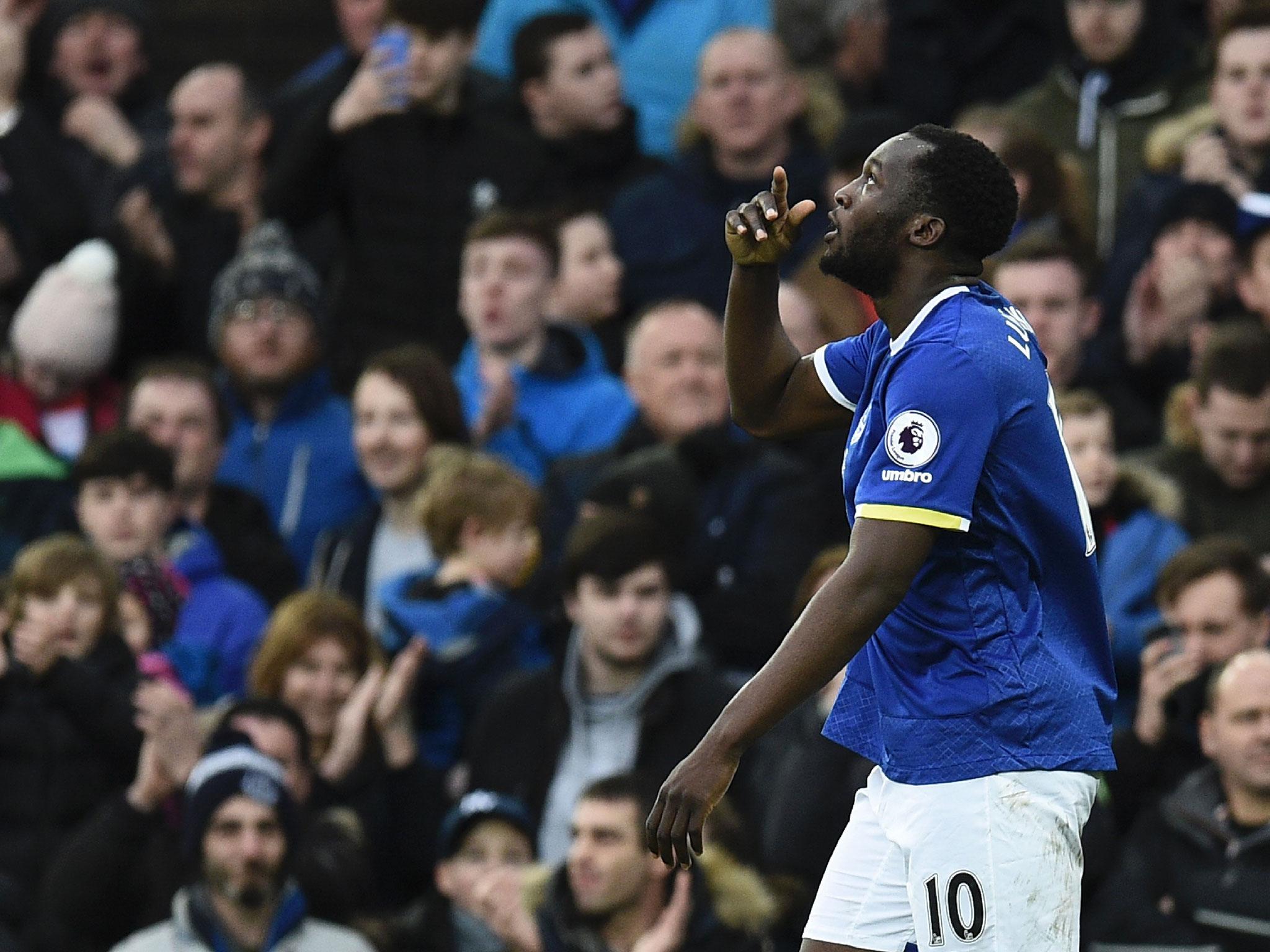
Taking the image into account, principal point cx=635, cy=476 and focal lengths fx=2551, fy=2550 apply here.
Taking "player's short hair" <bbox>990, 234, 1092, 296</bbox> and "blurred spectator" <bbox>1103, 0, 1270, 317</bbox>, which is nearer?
"player's short hair" <bbox>990, 234, 1092, 296</bbox>

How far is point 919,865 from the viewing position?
14.8 ft

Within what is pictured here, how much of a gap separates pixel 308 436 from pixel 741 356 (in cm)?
476

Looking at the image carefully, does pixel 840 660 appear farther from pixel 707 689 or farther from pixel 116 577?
pixel 116 577

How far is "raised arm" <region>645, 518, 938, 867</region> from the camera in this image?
14.0ft

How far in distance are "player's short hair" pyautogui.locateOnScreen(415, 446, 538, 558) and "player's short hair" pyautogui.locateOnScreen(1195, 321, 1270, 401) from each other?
2243 mm

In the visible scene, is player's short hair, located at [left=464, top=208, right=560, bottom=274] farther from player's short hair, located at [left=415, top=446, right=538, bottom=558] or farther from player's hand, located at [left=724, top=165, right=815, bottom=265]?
player's hand, located at [left=724, top=165, right=815, bottom=265]

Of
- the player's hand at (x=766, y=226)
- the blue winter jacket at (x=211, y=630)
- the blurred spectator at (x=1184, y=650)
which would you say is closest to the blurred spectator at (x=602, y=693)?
the blue winter jacket at (x=211, y=630)

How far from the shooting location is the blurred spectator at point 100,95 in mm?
10930

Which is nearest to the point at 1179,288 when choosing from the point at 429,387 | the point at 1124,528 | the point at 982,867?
the point at 1124,528

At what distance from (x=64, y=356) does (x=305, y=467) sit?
43.6 inches

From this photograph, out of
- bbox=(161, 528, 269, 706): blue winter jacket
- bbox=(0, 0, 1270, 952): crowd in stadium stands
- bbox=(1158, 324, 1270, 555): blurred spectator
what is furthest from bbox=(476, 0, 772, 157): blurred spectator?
bbox=(1158, 324, 1270, 555): blurred spectator

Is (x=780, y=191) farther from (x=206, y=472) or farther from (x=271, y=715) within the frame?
(x=206, y=472)

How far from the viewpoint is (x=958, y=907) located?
14.7ft

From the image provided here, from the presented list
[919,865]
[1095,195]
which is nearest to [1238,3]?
[1095,195]
